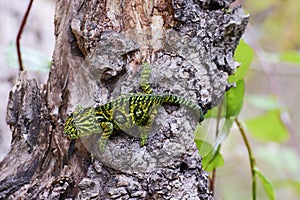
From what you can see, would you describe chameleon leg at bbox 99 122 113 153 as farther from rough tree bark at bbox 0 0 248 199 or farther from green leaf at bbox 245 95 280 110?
green leaf at bbox 245 95 280 110

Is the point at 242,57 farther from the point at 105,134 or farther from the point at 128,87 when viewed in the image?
the point at 105,134

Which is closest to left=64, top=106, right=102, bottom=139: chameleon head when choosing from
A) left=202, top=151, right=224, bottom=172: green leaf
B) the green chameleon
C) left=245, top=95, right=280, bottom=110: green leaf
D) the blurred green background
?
the green chameleon

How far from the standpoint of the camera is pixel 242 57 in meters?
1.67

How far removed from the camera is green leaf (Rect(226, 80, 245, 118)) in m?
1.68

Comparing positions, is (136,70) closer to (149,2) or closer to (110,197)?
(149,2)

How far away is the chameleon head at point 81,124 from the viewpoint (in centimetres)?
128

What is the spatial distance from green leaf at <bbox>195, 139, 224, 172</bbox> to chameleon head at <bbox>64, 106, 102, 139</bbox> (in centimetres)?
34

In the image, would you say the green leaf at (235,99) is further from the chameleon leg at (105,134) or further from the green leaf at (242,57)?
the chameleon leg at (105,134)

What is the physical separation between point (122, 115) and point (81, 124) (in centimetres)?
11

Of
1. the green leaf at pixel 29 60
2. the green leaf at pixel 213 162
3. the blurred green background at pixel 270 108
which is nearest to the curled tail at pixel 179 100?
the green leaf at pixel 213 162

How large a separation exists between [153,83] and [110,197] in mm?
339

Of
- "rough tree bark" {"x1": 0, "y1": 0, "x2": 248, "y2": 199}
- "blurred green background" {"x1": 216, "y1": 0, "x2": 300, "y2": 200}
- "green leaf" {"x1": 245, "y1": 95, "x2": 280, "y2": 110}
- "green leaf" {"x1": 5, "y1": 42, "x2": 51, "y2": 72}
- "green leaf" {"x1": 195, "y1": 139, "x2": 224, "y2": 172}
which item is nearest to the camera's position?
"rough tree bark" {"x1": 0, "y1": 0, "x2": 248, "y2": 199}

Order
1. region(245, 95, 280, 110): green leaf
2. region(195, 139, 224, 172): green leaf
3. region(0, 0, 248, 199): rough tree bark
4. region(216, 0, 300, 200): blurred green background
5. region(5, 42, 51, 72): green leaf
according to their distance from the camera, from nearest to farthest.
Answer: region(0, 0, 248, 199): rough tree bark, region(195, 139, 224, 172): green leaf, region(5, 42, 51, 72): green leaf, region(245, 95, 280, 110): green leaf, region(216, 0, 300, 200): blurred green background

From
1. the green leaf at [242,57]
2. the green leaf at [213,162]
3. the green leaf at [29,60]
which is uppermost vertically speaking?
the green leaf at [29,60]
